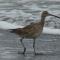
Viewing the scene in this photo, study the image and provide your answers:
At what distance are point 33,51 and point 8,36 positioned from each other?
6.07 feet

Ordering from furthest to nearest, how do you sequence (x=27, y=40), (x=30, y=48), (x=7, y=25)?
(x=7, y=25) → (x=27, y=40) → (x=30, y=48)

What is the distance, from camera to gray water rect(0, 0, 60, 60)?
28.7 ft

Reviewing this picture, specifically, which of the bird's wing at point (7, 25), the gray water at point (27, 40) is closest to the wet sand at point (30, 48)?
the gray water at point (27, 40)

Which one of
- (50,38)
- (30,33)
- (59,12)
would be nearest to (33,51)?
(30,33)

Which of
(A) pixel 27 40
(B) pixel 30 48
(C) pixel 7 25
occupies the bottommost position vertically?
(C) pixel 7 25

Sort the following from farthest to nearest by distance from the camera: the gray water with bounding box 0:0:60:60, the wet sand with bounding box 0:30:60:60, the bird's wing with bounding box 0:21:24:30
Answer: the bird's wing with bounding box 0:21:24:30, the gray water with bounding box 0:0:60:60, the wet sand with bounding box 0:30:60:60

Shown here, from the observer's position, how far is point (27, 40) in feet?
33.6

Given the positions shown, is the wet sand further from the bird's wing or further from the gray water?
the bird's wing

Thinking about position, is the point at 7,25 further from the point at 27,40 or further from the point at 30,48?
the point at 30,48

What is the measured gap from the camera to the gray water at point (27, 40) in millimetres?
8742

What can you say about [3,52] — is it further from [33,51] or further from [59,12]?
[59,12]

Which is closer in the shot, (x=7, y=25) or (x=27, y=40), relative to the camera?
(x=27, y=40)

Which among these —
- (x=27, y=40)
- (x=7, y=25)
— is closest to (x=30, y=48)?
(x=27, y=40)

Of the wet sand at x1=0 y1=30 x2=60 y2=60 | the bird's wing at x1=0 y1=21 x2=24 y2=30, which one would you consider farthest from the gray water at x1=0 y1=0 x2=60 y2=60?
the bird's wing at x1=0 y1=21 x2=24 y2=30
